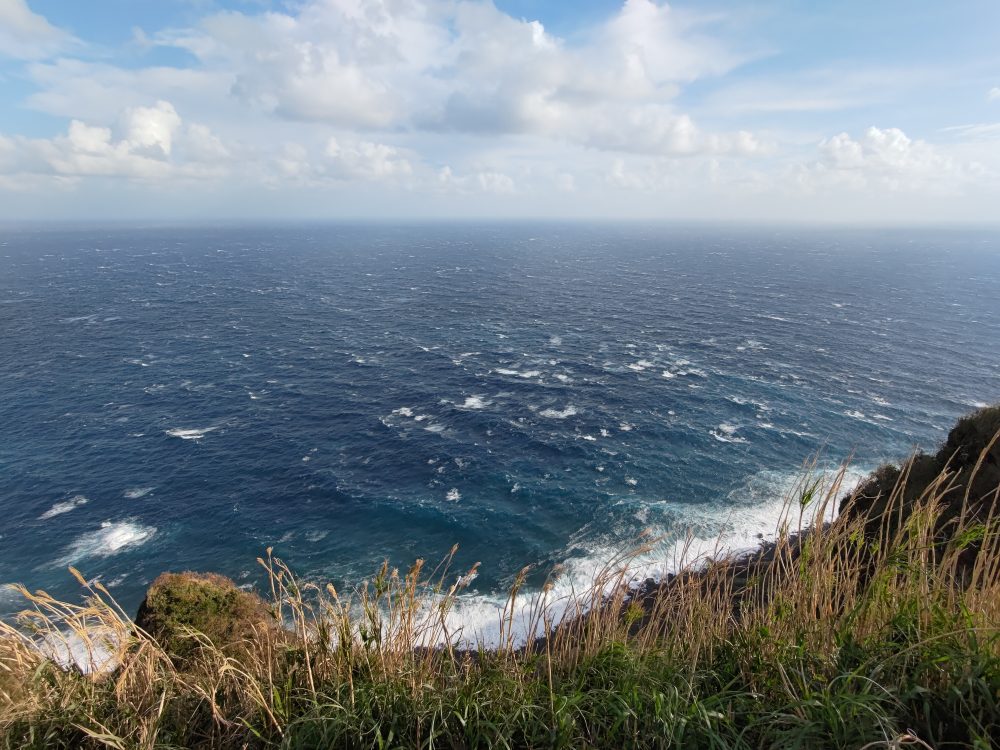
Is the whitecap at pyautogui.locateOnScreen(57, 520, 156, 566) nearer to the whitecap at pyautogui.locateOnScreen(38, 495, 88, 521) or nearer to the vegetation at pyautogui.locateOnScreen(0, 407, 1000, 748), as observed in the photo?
the whitecap at pyautogui.locateOnScreen(38, 495, 88, 521)

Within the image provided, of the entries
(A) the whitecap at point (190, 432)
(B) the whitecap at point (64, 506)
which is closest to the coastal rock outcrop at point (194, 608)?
(B) the whitecap at point (64, 506)

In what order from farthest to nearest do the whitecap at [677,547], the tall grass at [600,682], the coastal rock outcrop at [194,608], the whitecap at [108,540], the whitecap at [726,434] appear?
the whitecap at [726,434], the whitecap at [108,540], the whitecap at [677,547], the coastal rock outcrop at [194,608], the tall grass at [600,682]

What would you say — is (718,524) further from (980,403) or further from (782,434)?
(980,403)

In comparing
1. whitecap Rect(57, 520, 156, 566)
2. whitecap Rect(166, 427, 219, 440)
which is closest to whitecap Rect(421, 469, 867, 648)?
whitecap Rect(57, 520, 156, 566)

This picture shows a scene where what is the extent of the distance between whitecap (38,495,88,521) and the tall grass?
5604cm

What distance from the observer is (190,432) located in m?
64.4

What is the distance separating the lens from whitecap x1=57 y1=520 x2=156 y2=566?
44719 millimetres

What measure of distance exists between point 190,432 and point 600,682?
70.5m

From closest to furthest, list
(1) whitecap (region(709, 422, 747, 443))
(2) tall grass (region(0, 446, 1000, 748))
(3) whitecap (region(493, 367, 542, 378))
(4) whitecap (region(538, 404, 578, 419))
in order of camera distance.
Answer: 1. (2) tall grass (region(0, 446, 1000, 748))
2. (1) whitecap (region(709, 422, 747, 443))
3. (4) whitecap (region(538, 404, 578, 419))
4. (3) whitecap (region(493, 367, 542, 378))

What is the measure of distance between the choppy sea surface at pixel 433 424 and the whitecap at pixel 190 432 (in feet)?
0.95

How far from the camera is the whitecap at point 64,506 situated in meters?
49.2

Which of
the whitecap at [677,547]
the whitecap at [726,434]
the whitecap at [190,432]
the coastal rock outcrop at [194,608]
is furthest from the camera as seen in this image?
the whitecap at [190,432]

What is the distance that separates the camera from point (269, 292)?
151750 millimetres

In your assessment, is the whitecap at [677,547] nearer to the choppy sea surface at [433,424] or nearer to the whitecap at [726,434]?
the choppy sea surface at [433,424]
